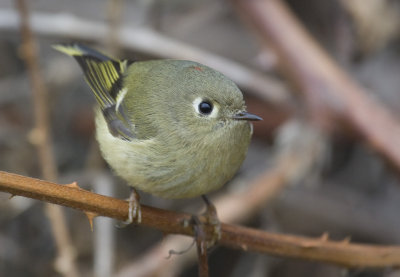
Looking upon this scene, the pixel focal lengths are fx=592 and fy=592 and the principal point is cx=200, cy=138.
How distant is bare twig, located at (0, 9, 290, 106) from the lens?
446cm

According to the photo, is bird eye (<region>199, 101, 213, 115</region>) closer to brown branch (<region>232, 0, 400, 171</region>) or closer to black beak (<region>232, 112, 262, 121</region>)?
black beak (<region>232, 112, 262, 121</region>)

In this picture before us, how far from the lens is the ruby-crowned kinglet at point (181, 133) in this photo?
2.31 metres

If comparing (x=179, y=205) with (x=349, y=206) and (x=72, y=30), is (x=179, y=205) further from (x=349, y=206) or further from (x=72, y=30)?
(x=72, y=30)

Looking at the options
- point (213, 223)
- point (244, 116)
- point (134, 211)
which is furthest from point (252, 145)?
point (134, 211)

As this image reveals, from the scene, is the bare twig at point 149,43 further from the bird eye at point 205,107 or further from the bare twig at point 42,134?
the bird eye at point 205,107

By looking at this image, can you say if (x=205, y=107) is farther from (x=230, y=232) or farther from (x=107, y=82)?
(x=107, y=82)

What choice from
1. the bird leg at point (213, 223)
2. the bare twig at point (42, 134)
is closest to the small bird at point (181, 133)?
the bird leg at point (213, 223)

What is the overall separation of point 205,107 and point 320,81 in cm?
193

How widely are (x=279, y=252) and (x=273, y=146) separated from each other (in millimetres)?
2352

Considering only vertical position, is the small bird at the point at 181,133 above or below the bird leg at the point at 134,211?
above

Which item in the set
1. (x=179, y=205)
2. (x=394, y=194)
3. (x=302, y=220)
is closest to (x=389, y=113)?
(x=394, y=194)

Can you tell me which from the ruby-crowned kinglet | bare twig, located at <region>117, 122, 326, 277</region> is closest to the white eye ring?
the ruby-crowned kinglet

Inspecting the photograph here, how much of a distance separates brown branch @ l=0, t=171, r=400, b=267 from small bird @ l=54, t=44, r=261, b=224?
0.50 ft

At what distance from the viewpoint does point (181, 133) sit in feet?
7.89
